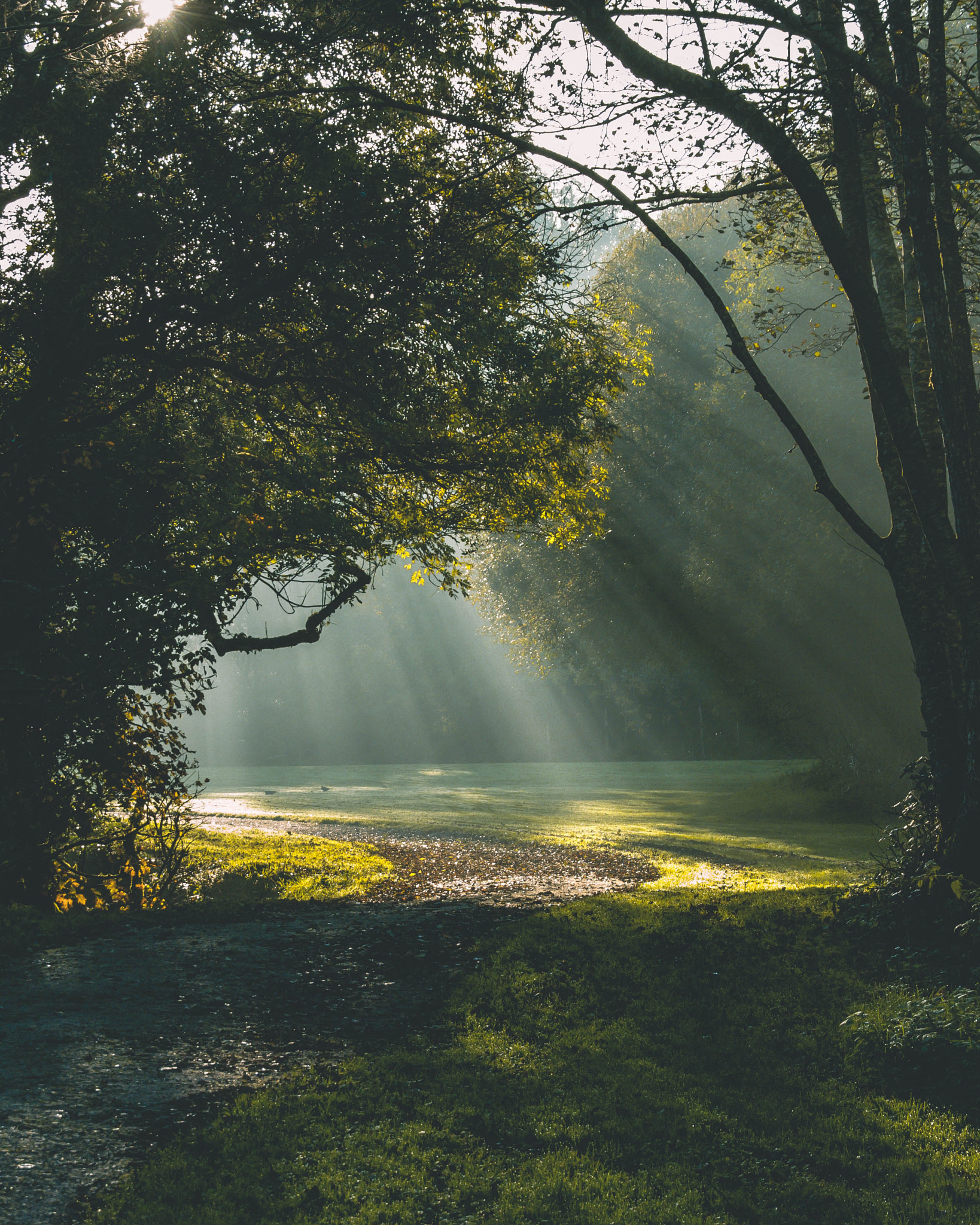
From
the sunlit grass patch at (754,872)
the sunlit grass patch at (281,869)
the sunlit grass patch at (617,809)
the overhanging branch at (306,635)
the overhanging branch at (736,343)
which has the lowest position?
the sunlit grass patch at (617,809)

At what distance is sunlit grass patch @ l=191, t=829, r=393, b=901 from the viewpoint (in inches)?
469

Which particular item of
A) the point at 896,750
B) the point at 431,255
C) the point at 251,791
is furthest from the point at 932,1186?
the point at 251,791

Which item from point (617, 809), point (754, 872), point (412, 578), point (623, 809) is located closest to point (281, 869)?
point (412, 578)

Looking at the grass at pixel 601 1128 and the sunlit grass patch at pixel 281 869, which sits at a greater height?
the grass at pixel 601 1128

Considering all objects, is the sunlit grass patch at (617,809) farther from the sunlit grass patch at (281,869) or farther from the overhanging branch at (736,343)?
the overhanging branch at (736,343)

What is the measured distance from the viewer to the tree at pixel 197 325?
8.62 metres

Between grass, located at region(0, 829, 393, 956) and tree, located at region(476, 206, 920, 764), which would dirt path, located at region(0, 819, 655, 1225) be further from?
tree, located at region(476, 206, 920, 764)

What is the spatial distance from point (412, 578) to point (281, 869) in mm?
5034

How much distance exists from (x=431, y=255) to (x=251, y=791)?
34.8 metres

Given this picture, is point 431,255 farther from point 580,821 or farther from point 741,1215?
point 580,821

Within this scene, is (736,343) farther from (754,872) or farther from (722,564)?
(722,564)

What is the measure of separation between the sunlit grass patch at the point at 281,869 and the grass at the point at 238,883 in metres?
0.02

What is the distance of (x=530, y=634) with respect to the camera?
96.0ft

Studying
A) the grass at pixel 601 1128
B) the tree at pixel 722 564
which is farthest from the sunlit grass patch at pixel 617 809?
the grass at pixel 601 1128
